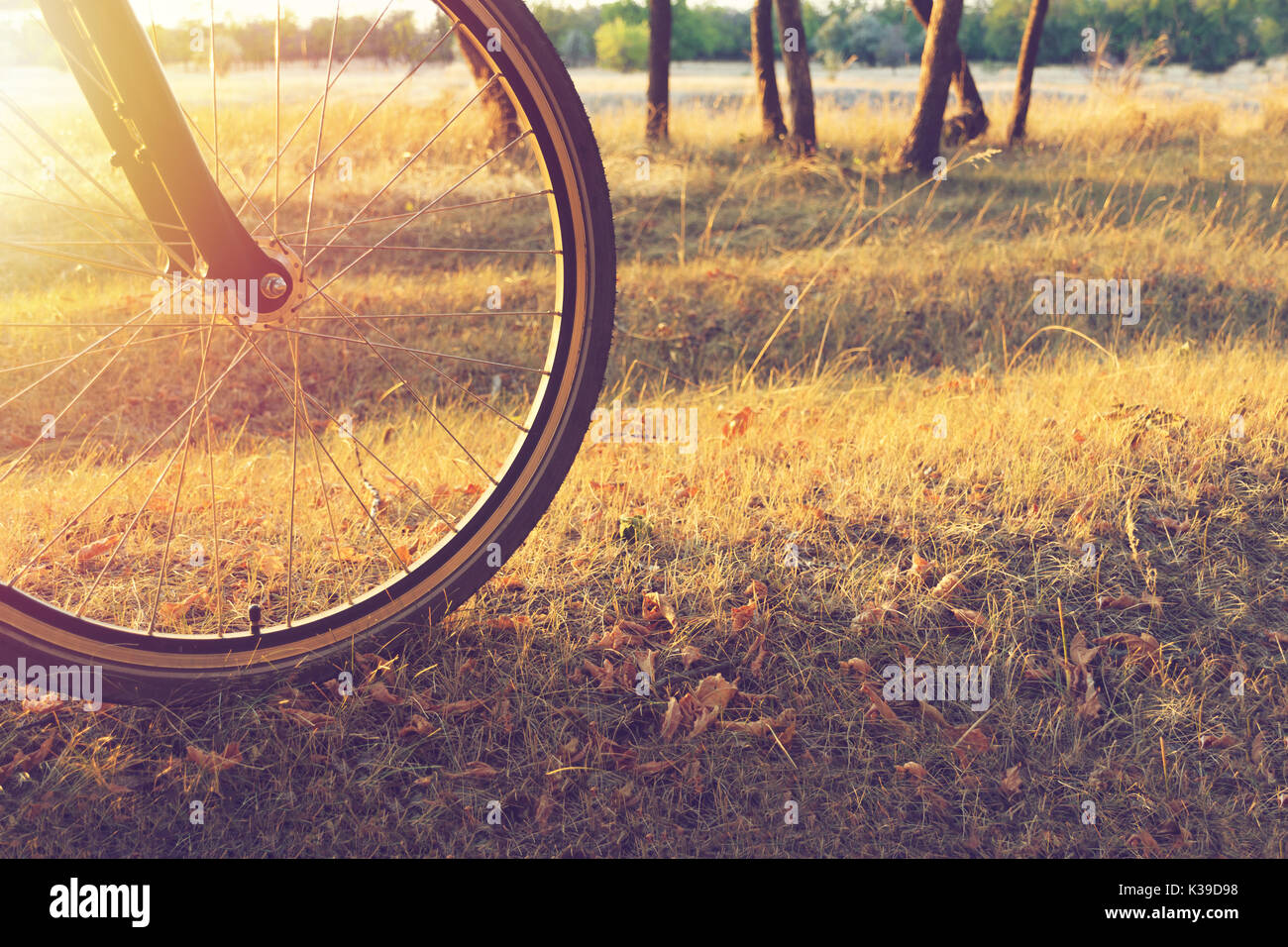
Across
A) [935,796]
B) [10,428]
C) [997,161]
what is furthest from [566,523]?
[997,161]

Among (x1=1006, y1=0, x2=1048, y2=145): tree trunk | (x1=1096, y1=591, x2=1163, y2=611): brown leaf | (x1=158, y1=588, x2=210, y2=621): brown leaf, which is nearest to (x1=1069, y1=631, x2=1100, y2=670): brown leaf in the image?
(x1=1096, y1=591, x2=1163, y2=611): brown leaf

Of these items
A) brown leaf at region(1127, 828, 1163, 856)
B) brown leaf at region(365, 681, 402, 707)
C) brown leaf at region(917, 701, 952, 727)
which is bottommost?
brown leaf at region(1127, 828, 1163, 856)

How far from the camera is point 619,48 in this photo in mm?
22047

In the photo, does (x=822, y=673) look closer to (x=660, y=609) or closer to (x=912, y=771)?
(x=912, y=771)

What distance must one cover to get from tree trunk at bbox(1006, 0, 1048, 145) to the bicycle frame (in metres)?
9.87

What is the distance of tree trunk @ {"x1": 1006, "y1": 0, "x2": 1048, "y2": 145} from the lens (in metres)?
→ 10.2

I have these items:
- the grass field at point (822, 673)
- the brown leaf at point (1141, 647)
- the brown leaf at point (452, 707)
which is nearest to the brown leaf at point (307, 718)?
the grass field at point (822, 673)

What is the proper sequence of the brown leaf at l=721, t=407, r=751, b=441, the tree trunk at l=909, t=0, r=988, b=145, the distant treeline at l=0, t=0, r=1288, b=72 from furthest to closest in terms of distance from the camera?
the distant treeline at l=0, t=0, r=1288, b=72, the tree trunk at l=909, t=0, r=988, b=145, the brown leaf at l=721, t=407, r=751, b=441

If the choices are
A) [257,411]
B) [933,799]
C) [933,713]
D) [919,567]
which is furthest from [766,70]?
[933,799]

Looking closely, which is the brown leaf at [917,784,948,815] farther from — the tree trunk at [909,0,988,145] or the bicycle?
the tree trunk at [909,0,988,145]

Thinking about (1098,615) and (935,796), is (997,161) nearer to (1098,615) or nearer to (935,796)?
(1098,615)

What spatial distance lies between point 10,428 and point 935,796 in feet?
14.5

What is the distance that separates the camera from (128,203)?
753cm

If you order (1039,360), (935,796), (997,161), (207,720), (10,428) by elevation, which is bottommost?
(935,796)
